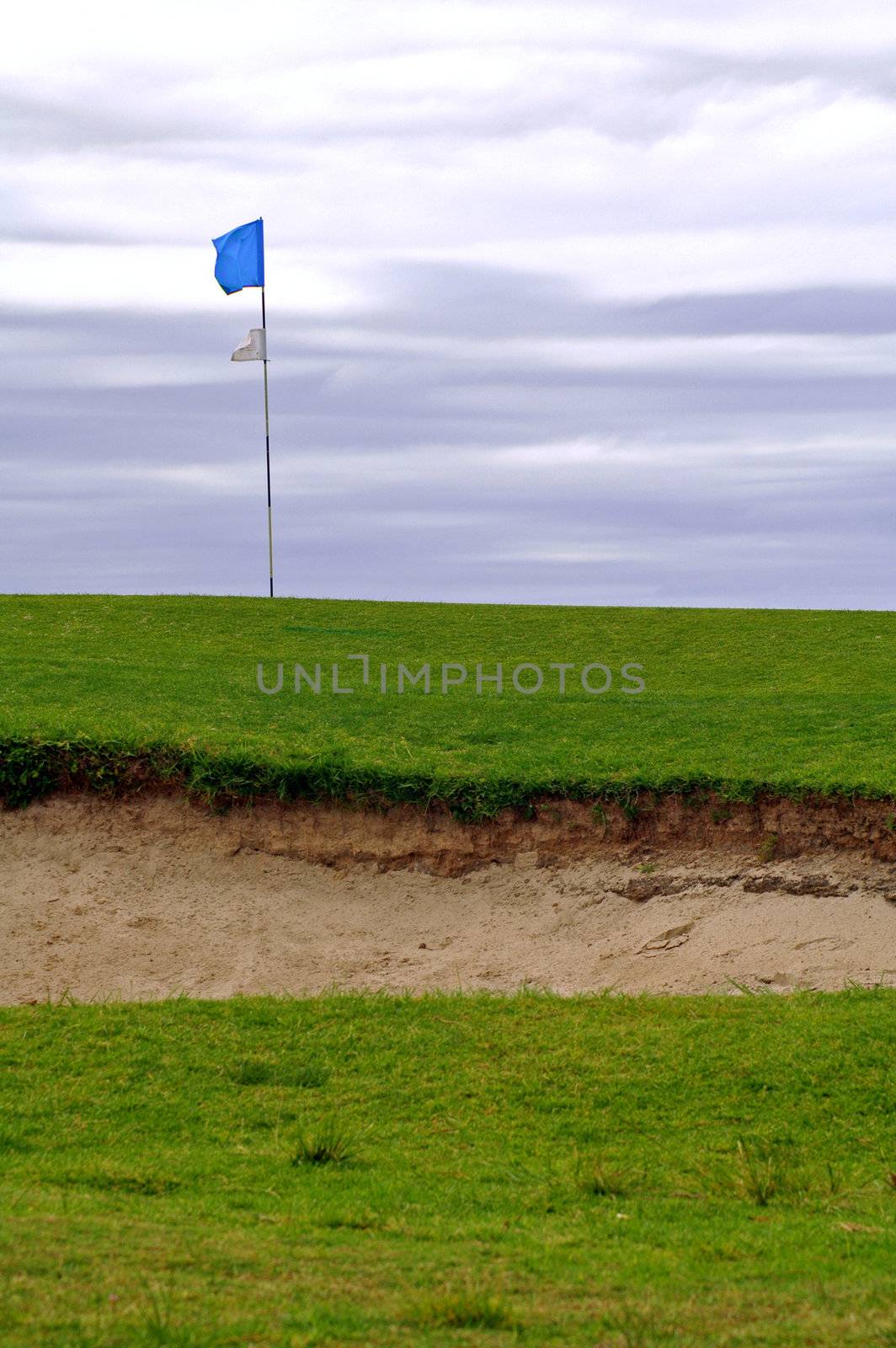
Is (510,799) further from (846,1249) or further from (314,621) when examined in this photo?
(314,621)

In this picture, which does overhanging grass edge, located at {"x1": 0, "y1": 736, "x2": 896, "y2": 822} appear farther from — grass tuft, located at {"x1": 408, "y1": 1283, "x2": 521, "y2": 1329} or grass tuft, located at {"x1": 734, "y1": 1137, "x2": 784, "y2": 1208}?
grass tuft, located at {"x1": 408, "y1": 1283, "x2": 521, "y2": 1329}

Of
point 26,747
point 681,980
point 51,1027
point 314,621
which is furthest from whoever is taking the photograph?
point 314,621

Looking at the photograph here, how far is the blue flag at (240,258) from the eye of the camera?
29.7 m

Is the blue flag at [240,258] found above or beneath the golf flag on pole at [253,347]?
above

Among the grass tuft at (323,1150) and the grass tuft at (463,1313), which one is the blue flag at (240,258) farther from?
the grass tuft at (463,1313)

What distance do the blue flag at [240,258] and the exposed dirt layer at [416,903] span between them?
65.1 feet

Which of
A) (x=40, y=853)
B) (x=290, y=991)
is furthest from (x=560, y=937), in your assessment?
(x=40, y=853)

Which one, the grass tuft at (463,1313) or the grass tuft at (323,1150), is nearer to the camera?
the grass tuft at (463,1313)

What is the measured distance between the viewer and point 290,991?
10.6 metres

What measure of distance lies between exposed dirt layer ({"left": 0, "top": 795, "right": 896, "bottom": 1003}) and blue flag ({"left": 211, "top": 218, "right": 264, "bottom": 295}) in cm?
1985

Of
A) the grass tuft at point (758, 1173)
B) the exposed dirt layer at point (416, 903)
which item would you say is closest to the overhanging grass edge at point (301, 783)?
the exposed dirt layer at point (416, 903)

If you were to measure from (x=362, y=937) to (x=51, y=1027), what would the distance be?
147 inches

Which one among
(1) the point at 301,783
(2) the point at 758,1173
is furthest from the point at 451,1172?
(1) the point at 301,783

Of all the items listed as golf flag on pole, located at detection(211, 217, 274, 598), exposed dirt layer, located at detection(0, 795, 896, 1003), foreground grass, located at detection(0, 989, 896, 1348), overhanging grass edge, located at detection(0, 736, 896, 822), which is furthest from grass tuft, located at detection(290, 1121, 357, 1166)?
golf flag on pole, located at detection(211, 217, 274, 598)
